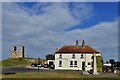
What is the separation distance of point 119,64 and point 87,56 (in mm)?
9553

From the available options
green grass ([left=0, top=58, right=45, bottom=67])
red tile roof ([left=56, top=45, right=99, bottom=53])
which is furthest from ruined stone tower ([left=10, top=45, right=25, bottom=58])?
red tile roof ([left=56, top=45, right=99, bottom=53])

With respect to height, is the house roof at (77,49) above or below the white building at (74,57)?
above

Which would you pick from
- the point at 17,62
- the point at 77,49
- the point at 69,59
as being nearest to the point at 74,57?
the point at 69,59

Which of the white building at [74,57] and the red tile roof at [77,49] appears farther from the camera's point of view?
the red tile roof at [77,49]

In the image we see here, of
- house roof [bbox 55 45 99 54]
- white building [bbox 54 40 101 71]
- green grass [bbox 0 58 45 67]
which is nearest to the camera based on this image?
white building [bbox 54 40 101 71]

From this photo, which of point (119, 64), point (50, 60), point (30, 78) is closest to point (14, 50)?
point (50, 60)

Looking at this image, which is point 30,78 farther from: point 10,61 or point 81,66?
point 10,61

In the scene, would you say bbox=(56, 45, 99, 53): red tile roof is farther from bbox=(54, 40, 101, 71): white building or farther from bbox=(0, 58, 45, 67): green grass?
bbox=(0, 58, 45, 67): green grass

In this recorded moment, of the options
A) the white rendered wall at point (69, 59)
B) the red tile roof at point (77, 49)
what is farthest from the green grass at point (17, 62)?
the white rendered wall at point (69, 59)

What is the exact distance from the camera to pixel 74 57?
225 ft

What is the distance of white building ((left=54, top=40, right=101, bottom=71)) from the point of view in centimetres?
6775

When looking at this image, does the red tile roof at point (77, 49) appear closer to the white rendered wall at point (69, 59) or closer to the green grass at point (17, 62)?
the white rendered wall at point (69, 59)

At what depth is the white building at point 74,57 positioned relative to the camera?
2667 inches

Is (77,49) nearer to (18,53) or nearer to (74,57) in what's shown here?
(74,57)
